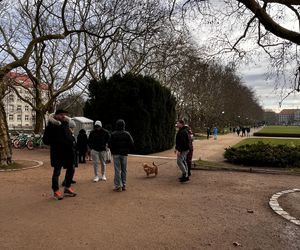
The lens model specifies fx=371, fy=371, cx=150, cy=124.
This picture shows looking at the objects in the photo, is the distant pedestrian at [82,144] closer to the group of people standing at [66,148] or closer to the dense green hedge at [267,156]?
the dense green hedge at [267,156]

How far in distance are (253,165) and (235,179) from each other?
3.91 meters

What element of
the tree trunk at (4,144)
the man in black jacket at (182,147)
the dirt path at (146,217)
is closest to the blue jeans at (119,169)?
the dirt path at (146,217)

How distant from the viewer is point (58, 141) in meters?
8.52

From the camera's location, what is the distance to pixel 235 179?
1216 cm

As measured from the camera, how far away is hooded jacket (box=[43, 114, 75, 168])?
853cm

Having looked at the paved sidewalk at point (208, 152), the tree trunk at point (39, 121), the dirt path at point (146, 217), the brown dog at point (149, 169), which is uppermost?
the tree trunk at point (39, 121)

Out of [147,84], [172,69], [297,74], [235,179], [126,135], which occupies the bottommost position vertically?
[235,179]

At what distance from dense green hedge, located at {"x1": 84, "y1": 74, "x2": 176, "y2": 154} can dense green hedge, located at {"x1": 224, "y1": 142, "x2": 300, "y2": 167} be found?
296 inches

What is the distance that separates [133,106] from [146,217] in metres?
16.2

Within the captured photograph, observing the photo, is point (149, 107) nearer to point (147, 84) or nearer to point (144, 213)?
point (147, 84)

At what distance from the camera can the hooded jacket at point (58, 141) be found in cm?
853

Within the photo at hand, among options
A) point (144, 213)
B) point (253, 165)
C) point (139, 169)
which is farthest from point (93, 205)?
point (253, 165)

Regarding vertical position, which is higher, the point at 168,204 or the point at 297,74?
the point at 297,74

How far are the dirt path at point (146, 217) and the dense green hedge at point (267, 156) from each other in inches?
151
